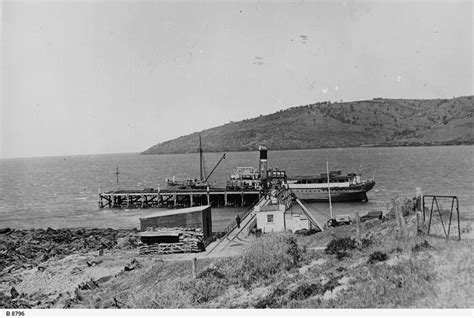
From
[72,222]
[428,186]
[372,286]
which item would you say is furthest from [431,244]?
[428,186]

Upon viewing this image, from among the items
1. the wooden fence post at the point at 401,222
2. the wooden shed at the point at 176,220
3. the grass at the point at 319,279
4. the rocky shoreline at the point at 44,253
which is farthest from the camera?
the wooden shed at the point at 176,220

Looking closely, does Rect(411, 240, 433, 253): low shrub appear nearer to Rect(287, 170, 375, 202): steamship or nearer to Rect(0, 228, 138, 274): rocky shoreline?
Rect(0, 228, 138, 274): rocky shoreline

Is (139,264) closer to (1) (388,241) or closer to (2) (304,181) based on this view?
(1) (388,241)

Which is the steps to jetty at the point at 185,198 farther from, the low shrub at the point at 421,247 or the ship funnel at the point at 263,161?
the low shrub at the point at 421,247

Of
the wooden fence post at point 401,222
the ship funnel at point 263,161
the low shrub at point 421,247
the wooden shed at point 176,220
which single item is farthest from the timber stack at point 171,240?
the ship funnel at point 263,161

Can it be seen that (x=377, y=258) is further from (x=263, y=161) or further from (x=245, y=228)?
(x=263, y=161)

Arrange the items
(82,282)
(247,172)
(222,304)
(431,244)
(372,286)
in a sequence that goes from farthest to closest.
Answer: (247,172), (82,282), (431,244), (222,304), (372,286)

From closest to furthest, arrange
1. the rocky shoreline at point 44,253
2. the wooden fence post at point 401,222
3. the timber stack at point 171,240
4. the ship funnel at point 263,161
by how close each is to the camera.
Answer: the wooden fence post at point 401,222 → the rocky shoreline at point 44,253 → the timber stack at point 171,240 → the ship funnel at point 263,161

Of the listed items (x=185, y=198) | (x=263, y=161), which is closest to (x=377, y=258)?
(x=263, y=161)
